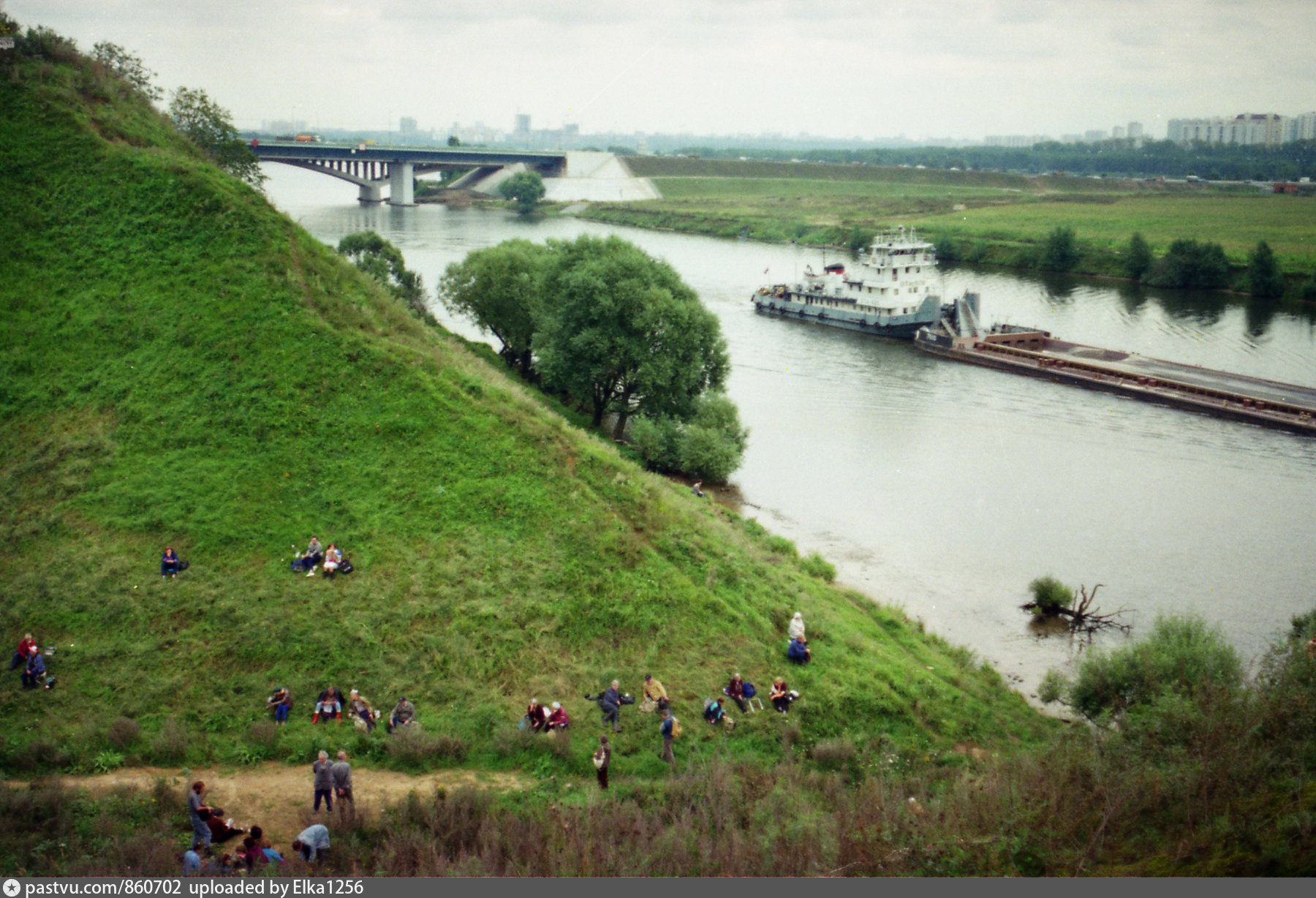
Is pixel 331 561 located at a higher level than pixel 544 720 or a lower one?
higher

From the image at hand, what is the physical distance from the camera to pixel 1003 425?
153 ft

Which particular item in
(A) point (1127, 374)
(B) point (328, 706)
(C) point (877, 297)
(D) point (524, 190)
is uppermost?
(D) point (524, 190)

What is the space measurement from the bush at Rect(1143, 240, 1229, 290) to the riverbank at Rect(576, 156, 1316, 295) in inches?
77.8

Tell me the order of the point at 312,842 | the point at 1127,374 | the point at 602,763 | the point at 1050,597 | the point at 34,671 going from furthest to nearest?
the point at 1127,374
the point at 1050,597
the point at 34,671
the point at 602,763
the point at 312,842

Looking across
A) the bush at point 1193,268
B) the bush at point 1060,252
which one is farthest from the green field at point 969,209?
the bush at point 1193,268

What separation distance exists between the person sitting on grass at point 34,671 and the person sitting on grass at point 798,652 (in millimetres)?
12586

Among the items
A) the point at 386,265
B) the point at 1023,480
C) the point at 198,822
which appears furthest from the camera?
the point at 386,265

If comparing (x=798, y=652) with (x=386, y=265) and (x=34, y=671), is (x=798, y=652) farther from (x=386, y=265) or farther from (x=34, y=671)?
(x=386, y=265)

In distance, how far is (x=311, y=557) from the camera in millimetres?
18688

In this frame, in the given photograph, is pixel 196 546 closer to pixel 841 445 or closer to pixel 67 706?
pixel 67 706

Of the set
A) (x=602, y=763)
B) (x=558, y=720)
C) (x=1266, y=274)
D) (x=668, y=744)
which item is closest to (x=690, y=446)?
(x=558, y=720)

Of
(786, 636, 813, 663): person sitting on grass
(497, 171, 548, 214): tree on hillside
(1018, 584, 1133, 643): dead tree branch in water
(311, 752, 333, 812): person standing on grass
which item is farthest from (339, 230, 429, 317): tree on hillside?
(497, 171, 548, 214): tree on hillside

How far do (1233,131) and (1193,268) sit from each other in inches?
2276

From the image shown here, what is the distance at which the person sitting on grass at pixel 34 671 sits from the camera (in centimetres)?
1567
